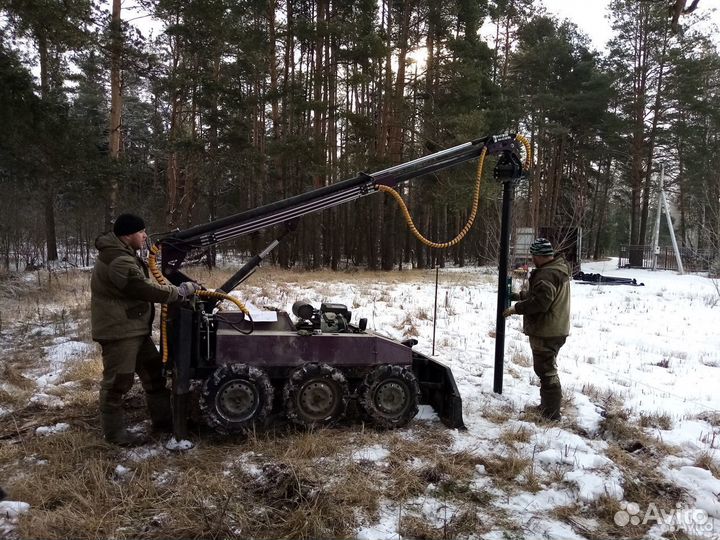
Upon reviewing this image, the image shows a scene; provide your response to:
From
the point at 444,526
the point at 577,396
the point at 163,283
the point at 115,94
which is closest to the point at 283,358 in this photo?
the point at 163,283

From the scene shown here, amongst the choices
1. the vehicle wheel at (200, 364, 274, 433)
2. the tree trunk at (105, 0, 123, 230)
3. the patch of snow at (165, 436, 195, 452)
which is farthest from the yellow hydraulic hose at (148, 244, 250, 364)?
the tree trunk at (105, 0, 123, 230)

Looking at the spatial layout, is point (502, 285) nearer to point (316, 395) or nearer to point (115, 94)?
point (316, 395)

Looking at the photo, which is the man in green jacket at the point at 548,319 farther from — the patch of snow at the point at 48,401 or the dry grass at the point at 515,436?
the patch of snow at the point at 48,401

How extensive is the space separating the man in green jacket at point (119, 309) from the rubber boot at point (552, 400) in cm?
353

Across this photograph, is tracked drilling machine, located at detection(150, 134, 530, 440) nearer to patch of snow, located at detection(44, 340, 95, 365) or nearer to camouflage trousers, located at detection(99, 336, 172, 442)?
camouflage trousers, located at detection(99, 336, 172, 442)

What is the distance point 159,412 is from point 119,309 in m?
1.05

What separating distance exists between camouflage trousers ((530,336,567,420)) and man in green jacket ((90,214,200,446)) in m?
3.33

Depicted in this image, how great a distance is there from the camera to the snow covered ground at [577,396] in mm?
3396

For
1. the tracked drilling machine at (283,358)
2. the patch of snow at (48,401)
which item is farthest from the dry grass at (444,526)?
the patch of snow at (48,401)

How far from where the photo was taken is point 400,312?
10.8m

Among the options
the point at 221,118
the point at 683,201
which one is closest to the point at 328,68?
the point at 221,118

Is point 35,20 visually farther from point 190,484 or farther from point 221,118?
point 221,118

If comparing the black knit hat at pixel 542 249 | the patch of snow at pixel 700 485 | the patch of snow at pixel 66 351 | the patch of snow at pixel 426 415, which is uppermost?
the black knit hat at pixel 542 249

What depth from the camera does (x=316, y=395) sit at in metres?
4.38
